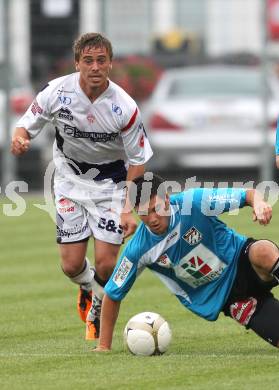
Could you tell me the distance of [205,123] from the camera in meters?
20.9

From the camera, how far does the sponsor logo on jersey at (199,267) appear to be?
874 cm

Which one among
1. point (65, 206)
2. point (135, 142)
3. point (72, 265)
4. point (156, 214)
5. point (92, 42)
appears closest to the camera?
point (156, 214)

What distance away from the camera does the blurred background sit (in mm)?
21047

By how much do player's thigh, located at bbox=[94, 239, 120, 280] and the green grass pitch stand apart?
1.46ft

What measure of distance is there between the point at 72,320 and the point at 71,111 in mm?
1765

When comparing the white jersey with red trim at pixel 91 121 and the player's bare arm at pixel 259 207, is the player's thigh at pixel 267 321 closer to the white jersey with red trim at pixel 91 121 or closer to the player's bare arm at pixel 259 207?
the player's bare arm at pixel 259 207

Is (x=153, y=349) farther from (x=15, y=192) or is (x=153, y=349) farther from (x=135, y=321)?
(x=15, y=192)

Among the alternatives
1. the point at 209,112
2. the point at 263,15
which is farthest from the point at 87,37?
the point at 263,15

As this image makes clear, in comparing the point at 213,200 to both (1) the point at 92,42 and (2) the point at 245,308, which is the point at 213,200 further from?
(1) the point at 92,42

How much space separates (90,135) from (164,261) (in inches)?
62.2

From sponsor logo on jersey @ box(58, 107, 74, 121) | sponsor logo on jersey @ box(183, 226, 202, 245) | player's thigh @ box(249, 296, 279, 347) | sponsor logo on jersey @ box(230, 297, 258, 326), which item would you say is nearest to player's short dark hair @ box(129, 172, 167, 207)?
sponsor logo on jersey @ box(183, 226, 202, 245)

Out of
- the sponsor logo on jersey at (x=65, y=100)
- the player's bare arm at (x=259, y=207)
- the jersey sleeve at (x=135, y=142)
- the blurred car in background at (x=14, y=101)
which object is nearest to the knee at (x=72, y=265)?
the jersey sleeve at (x=135, y=142)

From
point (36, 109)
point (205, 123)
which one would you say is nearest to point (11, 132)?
point (205, 123)

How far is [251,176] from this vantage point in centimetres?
2244
